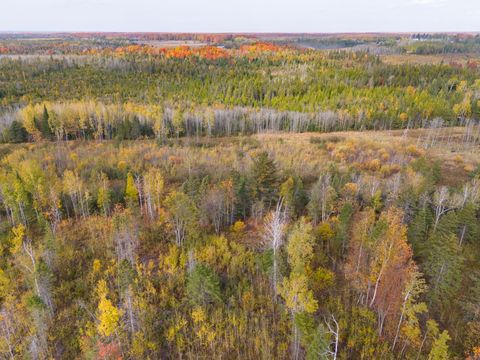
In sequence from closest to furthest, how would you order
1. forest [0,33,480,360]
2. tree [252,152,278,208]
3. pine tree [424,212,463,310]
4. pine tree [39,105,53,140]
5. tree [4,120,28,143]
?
forest [0,33,480,360], pine tree [424,212,463,310], tree [252,152,278,208], tree [4,120,28,143], pine tree [39,105,53,140]

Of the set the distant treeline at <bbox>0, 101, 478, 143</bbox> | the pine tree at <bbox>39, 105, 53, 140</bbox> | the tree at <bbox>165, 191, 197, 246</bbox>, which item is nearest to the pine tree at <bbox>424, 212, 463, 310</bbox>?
the tree at <bbox>165, 191, 197, 246</bbox>

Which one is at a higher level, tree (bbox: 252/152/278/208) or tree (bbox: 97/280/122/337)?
tree (bbox: 252/152/278/208)

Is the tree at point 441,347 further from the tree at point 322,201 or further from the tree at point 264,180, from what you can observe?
the tree at point 264,180

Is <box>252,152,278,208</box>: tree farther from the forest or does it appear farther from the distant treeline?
the distant treeline

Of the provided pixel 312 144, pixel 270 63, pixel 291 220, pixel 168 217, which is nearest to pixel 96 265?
pixel 168 217

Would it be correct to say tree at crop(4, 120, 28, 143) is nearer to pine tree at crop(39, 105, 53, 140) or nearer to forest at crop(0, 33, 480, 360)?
forest at crop(0, 33, 480, 360)

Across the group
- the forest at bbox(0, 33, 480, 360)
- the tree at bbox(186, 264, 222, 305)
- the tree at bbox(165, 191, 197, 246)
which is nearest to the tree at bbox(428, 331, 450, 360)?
the forest at bbox(0, 33, 480, 360)

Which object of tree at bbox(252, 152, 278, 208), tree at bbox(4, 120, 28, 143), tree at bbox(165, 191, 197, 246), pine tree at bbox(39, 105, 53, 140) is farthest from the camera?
pine tree at bbox(39, 105, 53, 140)

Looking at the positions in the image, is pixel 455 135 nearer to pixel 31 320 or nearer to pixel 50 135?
pixel 31 320

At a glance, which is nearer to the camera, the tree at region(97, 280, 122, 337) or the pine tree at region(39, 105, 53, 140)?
the tree at region(97, 280, 122, 337)

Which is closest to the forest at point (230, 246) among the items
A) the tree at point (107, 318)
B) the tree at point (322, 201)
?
the tree at point (107, 318)

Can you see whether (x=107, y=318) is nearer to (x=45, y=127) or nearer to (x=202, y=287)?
(x=202, y=287)
